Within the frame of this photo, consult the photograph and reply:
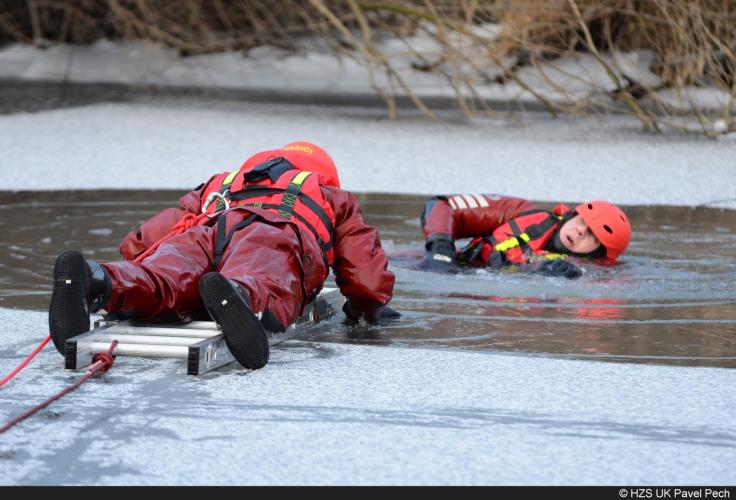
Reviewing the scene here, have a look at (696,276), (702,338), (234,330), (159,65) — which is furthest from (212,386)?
(159,65)

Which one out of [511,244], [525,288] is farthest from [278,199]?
[511,244]

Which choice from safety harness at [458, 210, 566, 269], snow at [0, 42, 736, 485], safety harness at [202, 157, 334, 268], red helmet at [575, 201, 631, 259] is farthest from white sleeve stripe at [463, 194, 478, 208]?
snow at [0, 42, 736, 485]

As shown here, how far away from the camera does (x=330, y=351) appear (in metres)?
4.19

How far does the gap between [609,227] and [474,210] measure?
2.62 feet

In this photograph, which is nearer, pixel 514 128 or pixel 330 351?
pixel 330 351

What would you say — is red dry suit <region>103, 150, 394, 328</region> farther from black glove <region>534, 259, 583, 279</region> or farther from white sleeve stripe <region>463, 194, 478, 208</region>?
white sleeve stripe <region>463, 194, 478, 208</region>

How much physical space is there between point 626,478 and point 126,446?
1317 millimetres

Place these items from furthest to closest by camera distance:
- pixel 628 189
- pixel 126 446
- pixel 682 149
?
pixel 682 149 < pixel 628 189 < pixel 126 446

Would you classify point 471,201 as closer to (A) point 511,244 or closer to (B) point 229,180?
(A) point 511,244

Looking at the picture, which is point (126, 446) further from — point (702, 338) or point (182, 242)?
point (702, 338)

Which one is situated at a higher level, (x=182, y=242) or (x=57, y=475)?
(x=182, y=242)

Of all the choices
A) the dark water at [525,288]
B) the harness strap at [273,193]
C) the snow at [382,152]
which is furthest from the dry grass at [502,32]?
the harness strap at [273,193]
